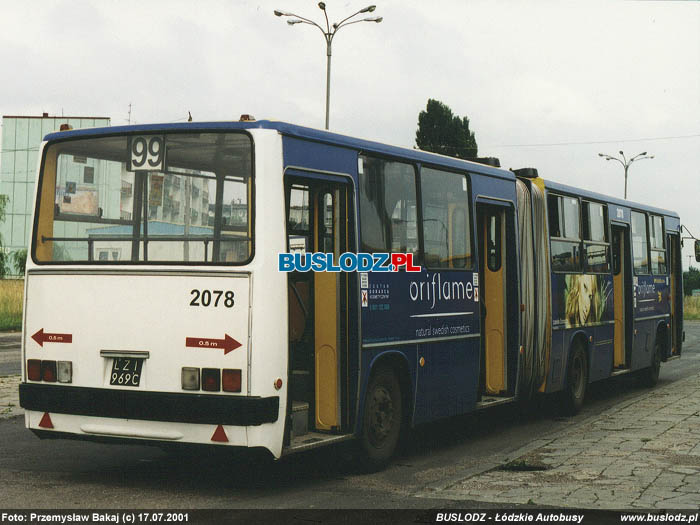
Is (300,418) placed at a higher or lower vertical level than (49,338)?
lower

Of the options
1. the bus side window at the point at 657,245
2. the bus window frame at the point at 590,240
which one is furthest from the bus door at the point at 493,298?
the bus side window at the point at 657,245

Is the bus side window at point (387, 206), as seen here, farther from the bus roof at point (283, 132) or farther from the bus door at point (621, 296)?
the bus door at point (621, 296)

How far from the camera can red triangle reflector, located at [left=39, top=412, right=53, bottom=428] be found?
8.14m

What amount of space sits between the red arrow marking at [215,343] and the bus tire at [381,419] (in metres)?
1.71

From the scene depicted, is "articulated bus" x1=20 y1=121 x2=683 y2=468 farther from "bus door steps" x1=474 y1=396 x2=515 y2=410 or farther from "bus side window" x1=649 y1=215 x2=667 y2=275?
"bus side window" x1=649 y1=215 x2=667 y2=275

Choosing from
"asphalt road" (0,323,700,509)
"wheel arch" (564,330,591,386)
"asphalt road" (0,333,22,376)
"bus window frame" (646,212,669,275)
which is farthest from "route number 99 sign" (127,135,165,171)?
"bus window frame" (646,212,669,275)

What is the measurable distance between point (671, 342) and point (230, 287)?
1274cm

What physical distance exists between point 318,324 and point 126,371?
162cm

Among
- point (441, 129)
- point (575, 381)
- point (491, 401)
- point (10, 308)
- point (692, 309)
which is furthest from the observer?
point (441, 129)

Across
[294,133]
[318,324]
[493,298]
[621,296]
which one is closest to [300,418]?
[318,324]

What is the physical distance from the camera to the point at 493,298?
472 inches

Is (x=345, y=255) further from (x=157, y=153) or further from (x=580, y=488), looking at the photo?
(x=580, y=488)

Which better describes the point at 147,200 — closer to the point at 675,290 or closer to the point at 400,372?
the point at 400,372

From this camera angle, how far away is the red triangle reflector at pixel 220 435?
7.48 meters
